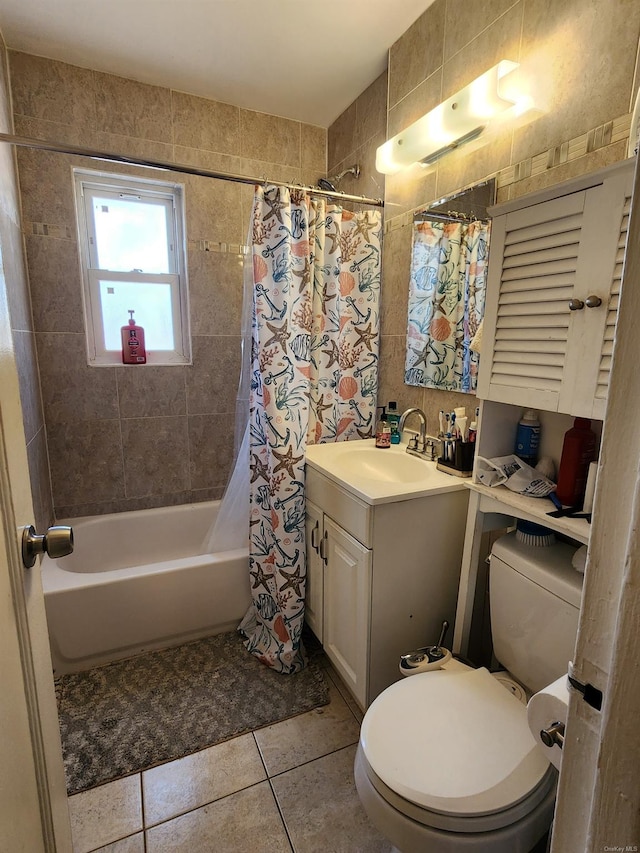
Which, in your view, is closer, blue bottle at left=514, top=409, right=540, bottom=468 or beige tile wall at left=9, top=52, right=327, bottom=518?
blue bottle at left=514, top=409, right=540, bottom=468

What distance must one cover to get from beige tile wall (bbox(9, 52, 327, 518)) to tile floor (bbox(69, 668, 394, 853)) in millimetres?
1402

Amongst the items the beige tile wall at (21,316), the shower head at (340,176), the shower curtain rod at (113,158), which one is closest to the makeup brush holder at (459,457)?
the shower curtain rod at (113,158)

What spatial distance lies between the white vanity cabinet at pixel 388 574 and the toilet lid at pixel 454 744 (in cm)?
28

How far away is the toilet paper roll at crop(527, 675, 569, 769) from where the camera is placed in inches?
24.2

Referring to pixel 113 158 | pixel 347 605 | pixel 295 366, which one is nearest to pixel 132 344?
pixel 113 158

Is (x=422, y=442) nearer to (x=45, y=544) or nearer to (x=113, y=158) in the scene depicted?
(x=45, y=544)

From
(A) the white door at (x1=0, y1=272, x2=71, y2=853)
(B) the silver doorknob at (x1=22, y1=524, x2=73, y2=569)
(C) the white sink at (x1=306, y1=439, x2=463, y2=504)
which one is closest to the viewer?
(A) the white door at (x1=0, y1=272, x2=71, y2=853)

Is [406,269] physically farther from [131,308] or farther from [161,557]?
[161,557]

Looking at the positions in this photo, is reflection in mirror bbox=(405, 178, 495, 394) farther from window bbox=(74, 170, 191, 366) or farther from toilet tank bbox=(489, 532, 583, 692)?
window bbox=(74, 170, 191, 366)

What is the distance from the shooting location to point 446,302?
1.67 meters

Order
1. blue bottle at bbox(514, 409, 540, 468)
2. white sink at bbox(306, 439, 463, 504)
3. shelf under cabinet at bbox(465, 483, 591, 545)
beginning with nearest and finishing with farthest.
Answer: shelf under cabinet at bbox(465, 483, 591, 545) < blue bottle at bbox(514, 409, 540, 468) < white sink at bbox(306, 439, 463, 504)

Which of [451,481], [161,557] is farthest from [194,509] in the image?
[451,481]

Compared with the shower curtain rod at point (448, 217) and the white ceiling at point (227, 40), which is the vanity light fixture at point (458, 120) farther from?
the white ceiling at point (227, 40)

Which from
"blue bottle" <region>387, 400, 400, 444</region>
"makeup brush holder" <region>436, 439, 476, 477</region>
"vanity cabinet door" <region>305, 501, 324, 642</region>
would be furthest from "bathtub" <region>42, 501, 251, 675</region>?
"makeup brush holder" <region>436, 439, 476, 477</region>
